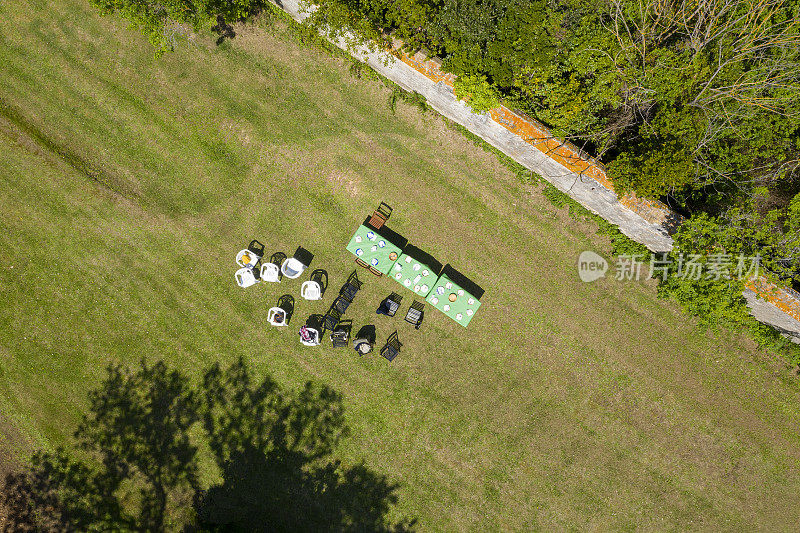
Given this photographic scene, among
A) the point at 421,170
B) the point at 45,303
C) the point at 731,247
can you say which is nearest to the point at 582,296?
the point at 731,247

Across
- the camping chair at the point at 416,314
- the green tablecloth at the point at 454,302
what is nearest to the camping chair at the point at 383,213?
the green tablecloth at the point at 454,302

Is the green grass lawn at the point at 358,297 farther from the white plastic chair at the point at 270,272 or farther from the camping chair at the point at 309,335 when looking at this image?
the camping chair at the point at 309,335

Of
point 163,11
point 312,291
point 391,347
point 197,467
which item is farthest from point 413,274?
point 163,11

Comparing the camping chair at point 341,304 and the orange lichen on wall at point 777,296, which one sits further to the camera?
the camping chair at point 341,304

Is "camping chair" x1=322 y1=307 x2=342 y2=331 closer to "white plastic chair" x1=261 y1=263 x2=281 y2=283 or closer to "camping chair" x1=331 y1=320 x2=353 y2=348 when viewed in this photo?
"camping chair" x1=331 y1=320 x2=353 y2=348

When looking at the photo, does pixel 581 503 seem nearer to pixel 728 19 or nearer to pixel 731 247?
pixel 731 247

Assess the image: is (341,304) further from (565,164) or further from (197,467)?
(565,164)
